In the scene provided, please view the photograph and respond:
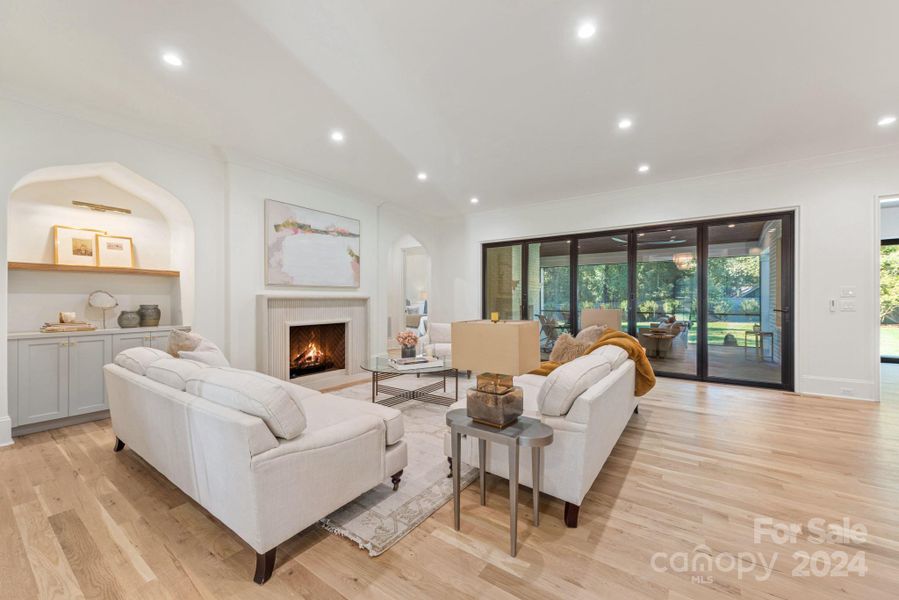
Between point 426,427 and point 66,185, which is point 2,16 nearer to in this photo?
point 66,185

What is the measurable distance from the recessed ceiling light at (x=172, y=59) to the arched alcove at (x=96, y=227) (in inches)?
58.4

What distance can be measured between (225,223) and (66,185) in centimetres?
134

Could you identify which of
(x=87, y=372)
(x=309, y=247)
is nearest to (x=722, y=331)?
(x=309, y=247)

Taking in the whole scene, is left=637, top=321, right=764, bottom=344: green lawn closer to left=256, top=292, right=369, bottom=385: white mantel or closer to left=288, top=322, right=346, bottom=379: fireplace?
left=256, top=292, right=369, bottom=385: white mantel

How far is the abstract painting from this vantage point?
4.34 m

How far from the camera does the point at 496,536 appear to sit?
1.74 metres

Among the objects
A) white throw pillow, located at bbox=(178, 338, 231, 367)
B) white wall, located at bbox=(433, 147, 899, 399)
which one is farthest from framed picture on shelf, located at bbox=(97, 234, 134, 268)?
white wall, located at bbox=(433, 147, 899, 399)

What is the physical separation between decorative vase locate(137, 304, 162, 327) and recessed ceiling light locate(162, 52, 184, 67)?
8.16 feet

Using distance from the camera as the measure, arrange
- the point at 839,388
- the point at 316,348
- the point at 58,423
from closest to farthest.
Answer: the point at 58,423, the point at 839,388, the point at 316,348

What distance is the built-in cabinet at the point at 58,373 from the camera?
296cm

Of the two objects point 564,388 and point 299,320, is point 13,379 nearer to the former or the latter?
point 299,320

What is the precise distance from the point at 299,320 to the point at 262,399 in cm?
315

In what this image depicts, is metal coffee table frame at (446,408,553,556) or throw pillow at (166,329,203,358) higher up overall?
throw pillow at (166,329,203,358)

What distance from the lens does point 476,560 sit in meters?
1.58
